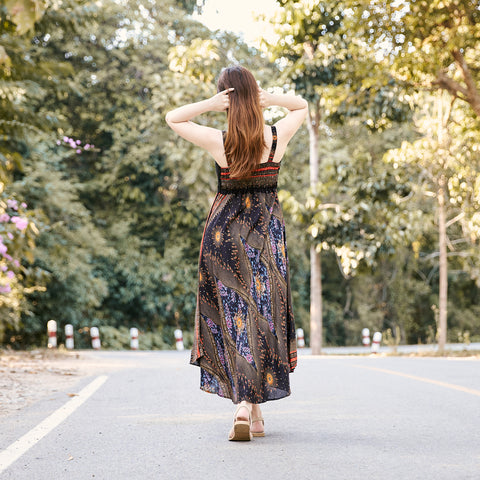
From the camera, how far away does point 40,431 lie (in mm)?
5574

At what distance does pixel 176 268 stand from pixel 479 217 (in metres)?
12.4

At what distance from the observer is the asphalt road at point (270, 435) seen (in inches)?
168

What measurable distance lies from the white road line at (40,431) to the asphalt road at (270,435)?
46 mm

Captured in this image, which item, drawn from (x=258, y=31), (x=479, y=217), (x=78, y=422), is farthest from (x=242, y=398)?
(x=258, y=31)

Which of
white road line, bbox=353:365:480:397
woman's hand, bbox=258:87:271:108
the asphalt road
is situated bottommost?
the asphalt road

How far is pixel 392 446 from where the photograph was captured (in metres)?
4.88

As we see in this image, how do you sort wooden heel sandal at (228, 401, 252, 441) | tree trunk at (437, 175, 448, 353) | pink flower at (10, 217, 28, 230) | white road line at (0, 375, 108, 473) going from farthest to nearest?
1. tree trunk at (437, 175, 448, 353)
2. pink flower at (10, 217, 28, 230)
3. wooden heel sandal at (228, 401, 252, 441)
4. white road line at (0, 375, 108, 473)

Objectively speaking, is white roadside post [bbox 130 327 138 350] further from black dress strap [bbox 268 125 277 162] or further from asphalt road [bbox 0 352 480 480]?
black dress strap [bbox 268 125 277 162]

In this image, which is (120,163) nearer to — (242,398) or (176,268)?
(176,268)

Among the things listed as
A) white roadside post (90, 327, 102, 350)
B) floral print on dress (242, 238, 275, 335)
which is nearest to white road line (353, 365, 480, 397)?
floral print on dress (242, 238, 275, 335)

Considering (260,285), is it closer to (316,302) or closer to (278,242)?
(278,242)

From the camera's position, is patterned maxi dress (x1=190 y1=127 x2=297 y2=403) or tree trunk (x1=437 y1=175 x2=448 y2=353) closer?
patterned maxi dress (x1=190 y1=127 x2=297 y2=403)

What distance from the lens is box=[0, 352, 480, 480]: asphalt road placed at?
4273mm

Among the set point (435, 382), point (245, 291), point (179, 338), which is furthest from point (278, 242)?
point (179, 338)
